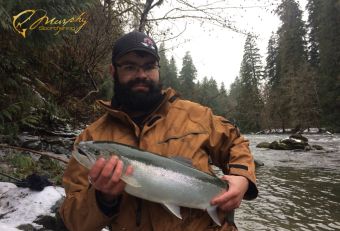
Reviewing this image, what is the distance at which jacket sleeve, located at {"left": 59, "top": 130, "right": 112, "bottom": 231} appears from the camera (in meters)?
2.59

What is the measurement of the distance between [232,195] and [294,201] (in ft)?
28.0

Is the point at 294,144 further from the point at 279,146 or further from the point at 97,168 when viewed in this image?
the point at 97,168

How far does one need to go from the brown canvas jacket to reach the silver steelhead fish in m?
0.13

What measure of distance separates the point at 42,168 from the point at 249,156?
6.42 m

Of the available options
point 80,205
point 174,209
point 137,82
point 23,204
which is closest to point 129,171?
point 174,209

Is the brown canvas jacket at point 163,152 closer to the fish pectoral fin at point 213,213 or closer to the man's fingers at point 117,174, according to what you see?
the fish pectoral fin at point 213,213

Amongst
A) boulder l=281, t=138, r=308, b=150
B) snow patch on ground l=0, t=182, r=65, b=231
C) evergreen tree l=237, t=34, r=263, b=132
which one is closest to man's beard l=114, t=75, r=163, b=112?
snow patch on ground l=0, t=182, r=65, b=231

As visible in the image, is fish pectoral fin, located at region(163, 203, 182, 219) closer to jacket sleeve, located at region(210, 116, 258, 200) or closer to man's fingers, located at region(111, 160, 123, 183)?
man's fingers, located at region(111, 160, 123, 183)

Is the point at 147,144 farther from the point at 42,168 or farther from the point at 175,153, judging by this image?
the point at 42,168

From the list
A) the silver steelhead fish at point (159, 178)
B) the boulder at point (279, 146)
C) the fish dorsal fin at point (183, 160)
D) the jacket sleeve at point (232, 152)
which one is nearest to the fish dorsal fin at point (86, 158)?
the silver steelhead fish at point (159, 178)

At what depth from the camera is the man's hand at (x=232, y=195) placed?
2553mm

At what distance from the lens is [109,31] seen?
1334cm

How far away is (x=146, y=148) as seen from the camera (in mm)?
2773

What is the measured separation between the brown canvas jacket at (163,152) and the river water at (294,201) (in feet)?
18.5
